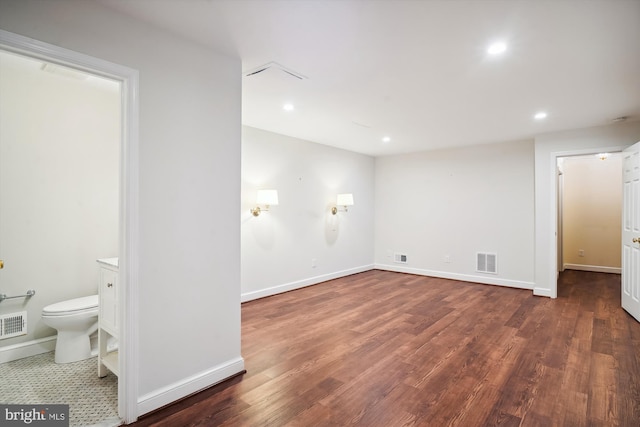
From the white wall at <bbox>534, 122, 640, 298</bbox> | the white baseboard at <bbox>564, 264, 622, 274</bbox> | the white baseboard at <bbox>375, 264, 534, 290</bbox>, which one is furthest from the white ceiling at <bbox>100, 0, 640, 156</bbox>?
the white baseboard at <bbox>564, 264, 622, 274</bbox>

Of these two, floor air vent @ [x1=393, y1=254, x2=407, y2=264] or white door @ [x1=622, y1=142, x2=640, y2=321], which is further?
floor air vent @ [x1=393, y1=254, x2=407, y2=264]

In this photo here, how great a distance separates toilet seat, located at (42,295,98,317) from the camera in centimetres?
257

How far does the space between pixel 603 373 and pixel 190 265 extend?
3242 millimetres

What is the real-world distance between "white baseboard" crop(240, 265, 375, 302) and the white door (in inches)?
157

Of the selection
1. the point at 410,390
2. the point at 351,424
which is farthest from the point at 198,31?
the point at 410,390

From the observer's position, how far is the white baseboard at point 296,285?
4.57 m

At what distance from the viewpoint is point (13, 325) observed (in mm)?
2699

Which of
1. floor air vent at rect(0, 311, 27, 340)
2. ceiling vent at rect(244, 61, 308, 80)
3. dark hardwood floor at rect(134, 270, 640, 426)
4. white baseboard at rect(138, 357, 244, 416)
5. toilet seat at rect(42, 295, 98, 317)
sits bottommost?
dark hardwood floor at rect(134, 270, 640, 426)

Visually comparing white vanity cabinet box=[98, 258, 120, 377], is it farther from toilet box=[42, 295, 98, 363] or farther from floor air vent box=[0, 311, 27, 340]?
floor air vent box=[0, 311, 27, 340]

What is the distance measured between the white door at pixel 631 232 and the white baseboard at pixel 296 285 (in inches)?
157

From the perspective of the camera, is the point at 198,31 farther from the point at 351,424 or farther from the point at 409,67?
the point at 351,424

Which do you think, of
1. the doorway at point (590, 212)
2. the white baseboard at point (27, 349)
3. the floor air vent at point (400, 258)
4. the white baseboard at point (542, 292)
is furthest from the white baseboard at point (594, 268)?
the white baseboard at point (27, 349)

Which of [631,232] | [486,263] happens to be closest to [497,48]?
[631,232]

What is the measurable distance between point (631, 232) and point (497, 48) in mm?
3187
